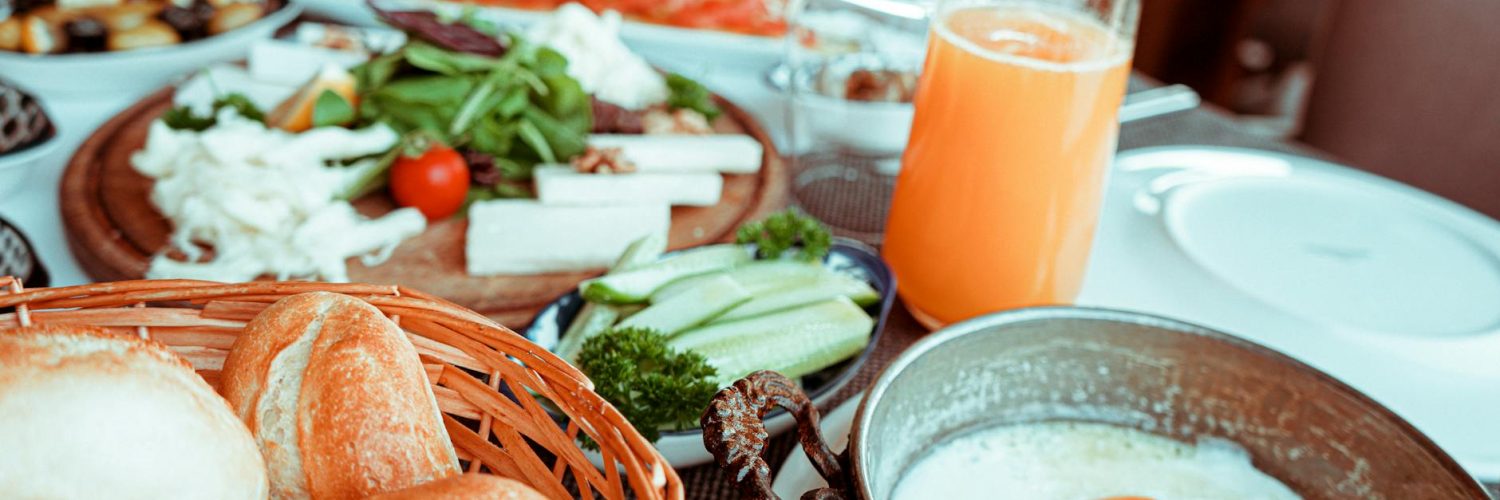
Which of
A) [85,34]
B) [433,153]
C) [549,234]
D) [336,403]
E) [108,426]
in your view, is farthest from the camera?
[85,34]

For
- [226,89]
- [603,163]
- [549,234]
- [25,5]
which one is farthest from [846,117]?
[25,5]

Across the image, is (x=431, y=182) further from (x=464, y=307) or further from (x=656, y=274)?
(x=464, y=307)

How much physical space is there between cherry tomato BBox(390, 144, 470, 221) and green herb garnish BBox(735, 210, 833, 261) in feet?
1.61

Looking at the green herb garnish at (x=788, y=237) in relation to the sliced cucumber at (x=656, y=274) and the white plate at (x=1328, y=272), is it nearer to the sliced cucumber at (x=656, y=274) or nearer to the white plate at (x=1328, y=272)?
the sliced cucumber at (x=656, y=274)

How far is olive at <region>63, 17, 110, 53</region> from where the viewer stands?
1.68 metres

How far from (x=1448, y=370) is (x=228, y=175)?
1.49 m

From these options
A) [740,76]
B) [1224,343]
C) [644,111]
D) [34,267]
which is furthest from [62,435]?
[740,76]

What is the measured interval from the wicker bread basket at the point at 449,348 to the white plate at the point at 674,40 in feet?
4.37

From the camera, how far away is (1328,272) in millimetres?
1223

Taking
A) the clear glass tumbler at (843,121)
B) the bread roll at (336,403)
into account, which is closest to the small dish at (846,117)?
the clear glass tumbler at (843,121)

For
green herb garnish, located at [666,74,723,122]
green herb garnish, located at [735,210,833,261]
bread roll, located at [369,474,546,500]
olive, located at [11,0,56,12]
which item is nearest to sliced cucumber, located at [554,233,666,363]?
green herb garnish, located at [735,210,833,261]

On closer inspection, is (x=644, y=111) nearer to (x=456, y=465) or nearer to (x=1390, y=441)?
(x=456, y=465)

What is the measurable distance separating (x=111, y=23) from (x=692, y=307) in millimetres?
1347

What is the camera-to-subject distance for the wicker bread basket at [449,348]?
70 cm
